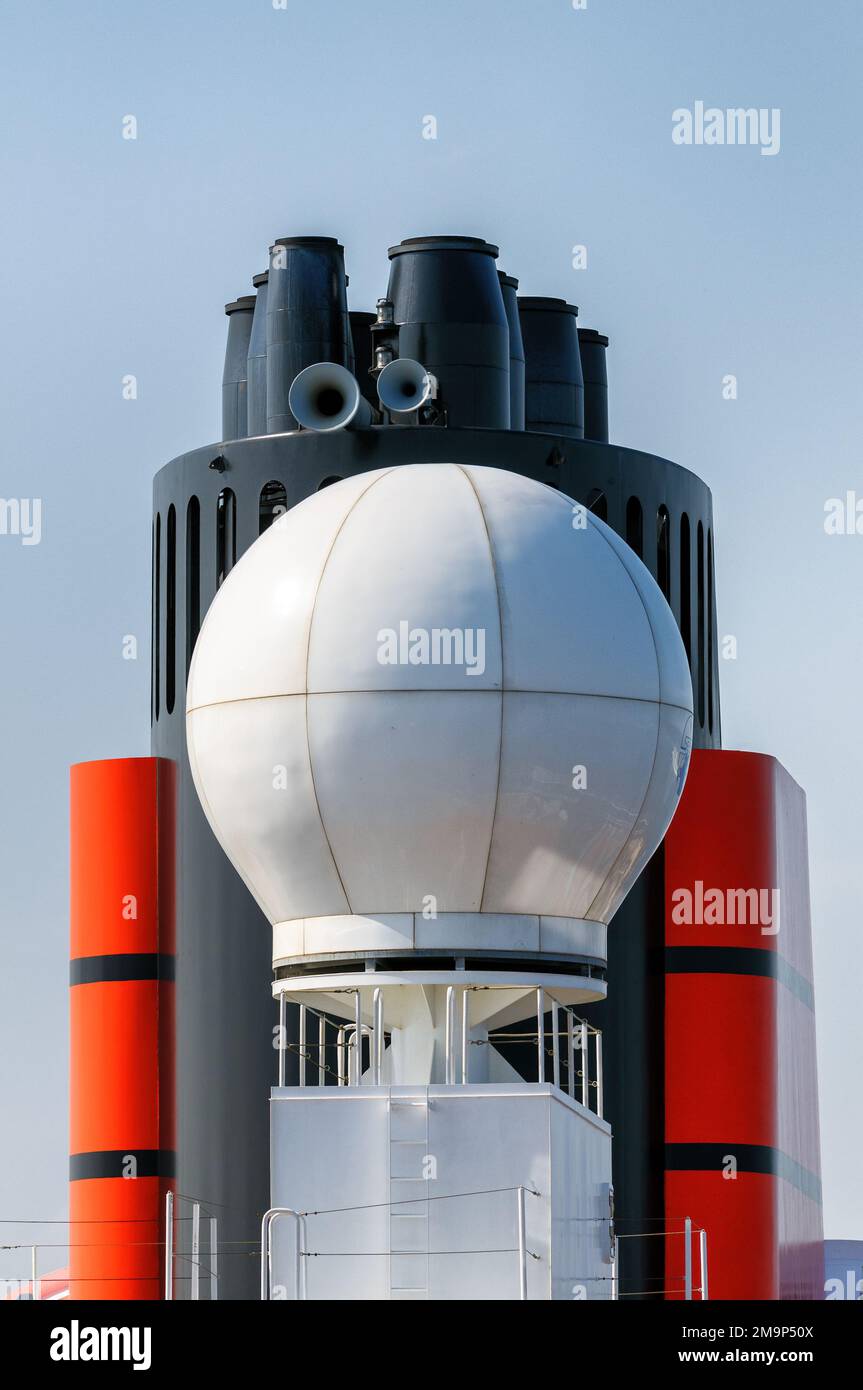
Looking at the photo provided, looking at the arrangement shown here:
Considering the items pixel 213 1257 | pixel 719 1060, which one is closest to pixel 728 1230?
pixel 719 1060

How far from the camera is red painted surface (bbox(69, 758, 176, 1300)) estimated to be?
1260 inches

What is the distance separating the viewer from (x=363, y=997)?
80.5 ft

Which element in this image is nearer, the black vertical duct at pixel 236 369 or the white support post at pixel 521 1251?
the white support post at pixel 521 1251

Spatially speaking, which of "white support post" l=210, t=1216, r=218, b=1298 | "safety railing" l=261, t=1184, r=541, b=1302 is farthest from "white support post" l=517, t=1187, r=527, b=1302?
"white support post" l=210, t=1216, r=218, b=1298

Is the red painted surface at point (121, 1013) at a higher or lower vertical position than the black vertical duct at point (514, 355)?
lower

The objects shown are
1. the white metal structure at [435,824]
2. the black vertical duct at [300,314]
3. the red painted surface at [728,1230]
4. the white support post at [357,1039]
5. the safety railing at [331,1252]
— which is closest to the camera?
the safety railing at [331,1252]

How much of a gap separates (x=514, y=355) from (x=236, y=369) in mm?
4119

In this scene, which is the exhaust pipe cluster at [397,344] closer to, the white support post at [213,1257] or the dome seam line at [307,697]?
the dome seam line at [307,697]

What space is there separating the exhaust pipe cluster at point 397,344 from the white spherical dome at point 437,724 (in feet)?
20.0

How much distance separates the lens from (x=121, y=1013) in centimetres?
3266

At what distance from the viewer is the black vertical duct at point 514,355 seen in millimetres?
32844

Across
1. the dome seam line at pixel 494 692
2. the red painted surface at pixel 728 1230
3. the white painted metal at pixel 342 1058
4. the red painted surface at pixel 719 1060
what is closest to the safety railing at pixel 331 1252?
the white painted metal at pixel 342 1058

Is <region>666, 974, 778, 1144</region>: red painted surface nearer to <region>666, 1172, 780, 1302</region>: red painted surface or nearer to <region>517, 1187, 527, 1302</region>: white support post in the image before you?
<region>666, 1172, 780, 1302</region>: red painted surface

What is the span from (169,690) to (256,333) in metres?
4.60
